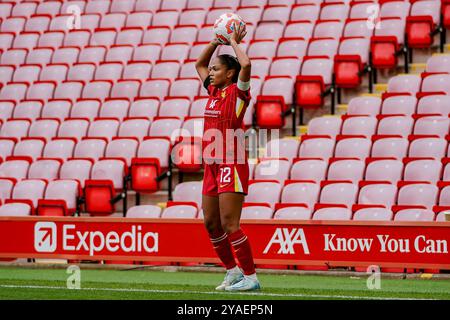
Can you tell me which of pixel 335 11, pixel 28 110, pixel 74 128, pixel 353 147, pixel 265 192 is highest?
pixel 335 11

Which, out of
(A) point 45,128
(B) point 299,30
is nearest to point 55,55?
(A) point 45,128

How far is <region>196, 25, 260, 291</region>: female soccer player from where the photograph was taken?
739 centimetres

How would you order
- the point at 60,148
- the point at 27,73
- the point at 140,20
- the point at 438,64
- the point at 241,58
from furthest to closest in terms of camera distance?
the point at 140,20, the point at 27,73, the point at 60,148, the point at 438,64, the point at 241,58

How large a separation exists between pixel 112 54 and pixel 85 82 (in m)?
0.87

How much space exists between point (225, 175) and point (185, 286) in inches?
52.6

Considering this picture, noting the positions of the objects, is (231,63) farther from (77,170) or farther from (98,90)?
(98,90)

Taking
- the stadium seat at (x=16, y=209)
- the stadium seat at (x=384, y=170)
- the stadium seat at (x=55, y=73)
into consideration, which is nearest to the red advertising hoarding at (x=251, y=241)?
the stadium seat at (x=16, y=209)

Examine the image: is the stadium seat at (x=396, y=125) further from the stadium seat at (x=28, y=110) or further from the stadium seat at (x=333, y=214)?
the stadium seat at (x=28, y=110)

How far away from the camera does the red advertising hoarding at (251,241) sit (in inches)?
364

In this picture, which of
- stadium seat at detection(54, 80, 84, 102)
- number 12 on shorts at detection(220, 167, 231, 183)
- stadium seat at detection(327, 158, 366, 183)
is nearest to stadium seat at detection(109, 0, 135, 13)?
stadium seat at detection(54, 80, 84, 102)

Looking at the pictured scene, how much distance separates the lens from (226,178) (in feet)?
24.3

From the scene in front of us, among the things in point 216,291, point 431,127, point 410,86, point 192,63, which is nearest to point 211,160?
point 216,291

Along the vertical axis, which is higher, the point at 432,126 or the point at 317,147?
the point at 432,126

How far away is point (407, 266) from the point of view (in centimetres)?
923
